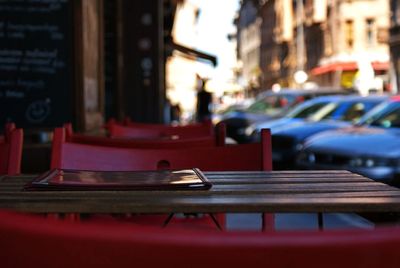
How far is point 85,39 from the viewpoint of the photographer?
694 centimetres

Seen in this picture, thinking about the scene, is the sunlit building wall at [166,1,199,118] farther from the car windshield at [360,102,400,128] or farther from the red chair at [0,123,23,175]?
the red chair at [0,123,23,175]

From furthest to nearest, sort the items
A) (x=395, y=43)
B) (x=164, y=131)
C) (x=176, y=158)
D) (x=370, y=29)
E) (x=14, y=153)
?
(x=370, y=29)
(x=395, y=43)
(x=164, y=131)
(x=176, y=158)
(x=14, y=153)

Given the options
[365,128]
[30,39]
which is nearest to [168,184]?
[30,39]

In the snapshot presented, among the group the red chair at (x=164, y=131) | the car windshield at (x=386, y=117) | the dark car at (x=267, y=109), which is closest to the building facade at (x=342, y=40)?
the dark car at (x=267, y=109)

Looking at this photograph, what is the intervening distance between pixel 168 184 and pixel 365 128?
7525mm

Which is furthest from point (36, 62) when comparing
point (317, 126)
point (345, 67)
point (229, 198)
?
point (345, 67)

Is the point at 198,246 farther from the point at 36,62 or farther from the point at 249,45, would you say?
the point at 249,45

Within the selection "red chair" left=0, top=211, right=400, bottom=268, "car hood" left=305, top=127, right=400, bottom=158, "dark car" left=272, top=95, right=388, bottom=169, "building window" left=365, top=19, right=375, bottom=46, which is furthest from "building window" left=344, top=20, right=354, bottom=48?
"red chair" left=0, top=211, right=400, bottom=268

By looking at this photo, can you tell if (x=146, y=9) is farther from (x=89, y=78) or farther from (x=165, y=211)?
(x=165, y=211)

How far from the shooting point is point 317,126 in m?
12.3

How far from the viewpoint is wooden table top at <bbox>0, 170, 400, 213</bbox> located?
204cm

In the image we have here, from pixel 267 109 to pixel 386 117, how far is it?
1011 centimetres

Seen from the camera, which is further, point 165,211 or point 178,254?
point 165,211

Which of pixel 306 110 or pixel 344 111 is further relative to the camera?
pixel 306 110
